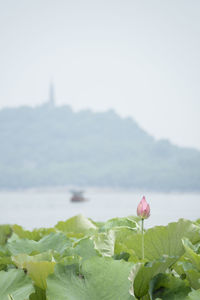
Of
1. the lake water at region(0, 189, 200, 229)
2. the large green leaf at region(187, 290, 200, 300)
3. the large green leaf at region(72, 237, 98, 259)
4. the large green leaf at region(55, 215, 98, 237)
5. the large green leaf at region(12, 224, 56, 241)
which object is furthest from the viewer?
the lake water at region(0, 189, 200, 229)

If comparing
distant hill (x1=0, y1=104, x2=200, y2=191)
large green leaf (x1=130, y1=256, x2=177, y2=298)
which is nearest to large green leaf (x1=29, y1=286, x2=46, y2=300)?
large green leaf (x1=130, y1=256, x2=177, y2=298)

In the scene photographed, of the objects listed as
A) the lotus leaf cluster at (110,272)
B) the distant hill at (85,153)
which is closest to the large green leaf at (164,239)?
the lotus leaf cluster at (110,272)

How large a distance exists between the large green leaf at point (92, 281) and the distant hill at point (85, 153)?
189 ft

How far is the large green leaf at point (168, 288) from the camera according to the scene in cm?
45

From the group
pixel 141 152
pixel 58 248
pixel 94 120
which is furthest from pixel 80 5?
pixel 58 248

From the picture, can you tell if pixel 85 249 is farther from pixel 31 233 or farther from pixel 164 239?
pixel 31 233

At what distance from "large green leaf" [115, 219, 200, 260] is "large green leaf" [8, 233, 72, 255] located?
0.10 m

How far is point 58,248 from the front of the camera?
651mm

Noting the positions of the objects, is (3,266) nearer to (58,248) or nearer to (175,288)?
(58,248)

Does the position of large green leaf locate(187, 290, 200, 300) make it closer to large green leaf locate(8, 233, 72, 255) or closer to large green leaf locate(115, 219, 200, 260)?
large green leaf locate(115, 219, 200, 260)

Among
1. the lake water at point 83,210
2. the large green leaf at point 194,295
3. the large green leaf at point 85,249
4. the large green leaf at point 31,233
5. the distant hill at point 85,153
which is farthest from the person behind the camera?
the distant hill at point 85,153

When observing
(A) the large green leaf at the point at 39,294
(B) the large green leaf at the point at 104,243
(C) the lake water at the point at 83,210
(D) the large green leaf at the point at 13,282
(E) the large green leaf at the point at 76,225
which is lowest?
(C) the lake water at the point at 83,210

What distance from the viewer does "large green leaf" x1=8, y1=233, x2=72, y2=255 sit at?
64 cm

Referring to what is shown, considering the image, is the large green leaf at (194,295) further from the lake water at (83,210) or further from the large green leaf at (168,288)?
the lake water at (83,210)
